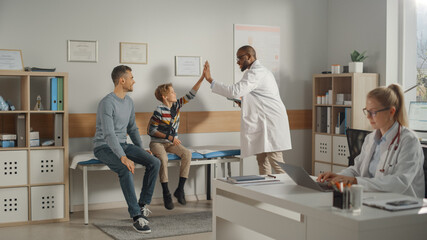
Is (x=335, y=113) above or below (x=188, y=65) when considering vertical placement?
below

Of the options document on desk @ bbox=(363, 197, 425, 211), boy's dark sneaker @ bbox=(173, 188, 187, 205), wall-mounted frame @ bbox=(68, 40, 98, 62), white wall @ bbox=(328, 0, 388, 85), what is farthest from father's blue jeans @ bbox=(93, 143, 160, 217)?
white wall @ bbox=(328, 0, 388, 85)

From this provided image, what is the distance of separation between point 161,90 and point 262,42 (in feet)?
4.97

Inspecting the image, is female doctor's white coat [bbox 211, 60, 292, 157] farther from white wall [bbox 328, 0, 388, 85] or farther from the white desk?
the white desk

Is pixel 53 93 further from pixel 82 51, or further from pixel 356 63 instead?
pixel 356 63

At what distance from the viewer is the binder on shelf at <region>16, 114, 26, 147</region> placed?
4.57m

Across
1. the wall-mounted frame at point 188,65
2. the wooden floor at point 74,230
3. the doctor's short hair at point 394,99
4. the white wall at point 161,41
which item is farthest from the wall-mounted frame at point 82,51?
the doctor's short hair at point 394,99

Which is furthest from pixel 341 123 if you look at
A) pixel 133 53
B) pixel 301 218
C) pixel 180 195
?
pixel 301 218

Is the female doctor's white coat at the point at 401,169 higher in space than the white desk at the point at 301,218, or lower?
higher

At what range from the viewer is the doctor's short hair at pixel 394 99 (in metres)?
2.67

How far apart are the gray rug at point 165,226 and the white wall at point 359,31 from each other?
2.56m

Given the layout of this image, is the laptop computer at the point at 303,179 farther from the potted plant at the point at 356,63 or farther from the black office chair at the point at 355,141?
the potted plant at the point at 356,63

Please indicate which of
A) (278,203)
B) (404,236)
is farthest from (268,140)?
(404,236)

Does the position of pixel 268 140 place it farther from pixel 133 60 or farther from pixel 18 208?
pixel 18 208

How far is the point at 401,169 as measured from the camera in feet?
8.26
